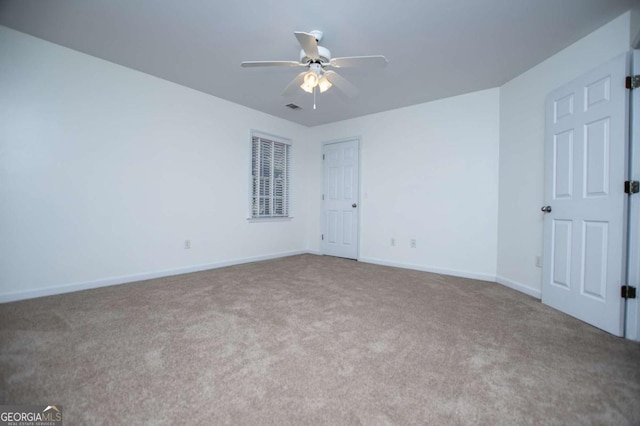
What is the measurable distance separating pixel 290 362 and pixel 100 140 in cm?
324

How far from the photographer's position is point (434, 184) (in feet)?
13.5

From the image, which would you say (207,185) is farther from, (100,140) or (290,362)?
(290,362)

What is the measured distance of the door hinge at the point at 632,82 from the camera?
6.62 feet

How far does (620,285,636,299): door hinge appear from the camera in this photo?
78.9 inches

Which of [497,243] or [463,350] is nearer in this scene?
[463,350]

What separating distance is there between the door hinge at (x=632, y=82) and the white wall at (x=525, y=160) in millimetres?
536


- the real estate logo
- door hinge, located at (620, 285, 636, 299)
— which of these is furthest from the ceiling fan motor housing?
door hinge, located at (620, 285, 636, 299)

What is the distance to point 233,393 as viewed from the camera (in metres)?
1.37

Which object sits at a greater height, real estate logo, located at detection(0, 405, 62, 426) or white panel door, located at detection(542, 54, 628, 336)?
white panel door, located at detection(542, 54, 628, 336)

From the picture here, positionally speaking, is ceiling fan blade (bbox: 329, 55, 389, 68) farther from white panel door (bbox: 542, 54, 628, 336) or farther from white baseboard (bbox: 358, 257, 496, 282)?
white baseboard (bbox: 358, 257, 496, 282)

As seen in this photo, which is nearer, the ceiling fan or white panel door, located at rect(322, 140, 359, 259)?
the ceiling fan

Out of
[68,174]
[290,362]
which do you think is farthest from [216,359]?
[68,174]

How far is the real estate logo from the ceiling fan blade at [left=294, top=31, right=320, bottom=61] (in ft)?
8.24

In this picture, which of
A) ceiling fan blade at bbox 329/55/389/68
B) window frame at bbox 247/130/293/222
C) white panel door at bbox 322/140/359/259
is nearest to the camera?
ceiling fan blade at bbox 329/55/389/68
